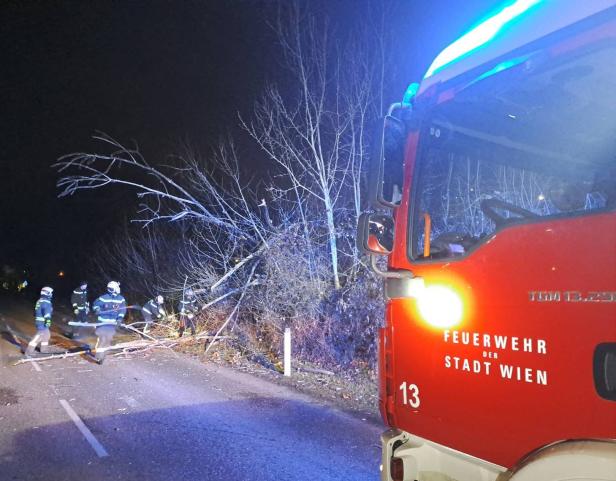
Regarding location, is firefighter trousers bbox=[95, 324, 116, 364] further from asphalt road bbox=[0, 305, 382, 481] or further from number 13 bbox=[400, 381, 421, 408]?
number 13 bbox=[400, 381, 421, 408]

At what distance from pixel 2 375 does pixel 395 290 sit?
361 inches

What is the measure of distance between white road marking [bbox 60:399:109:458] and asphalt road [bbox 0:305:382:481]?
0.5 inches

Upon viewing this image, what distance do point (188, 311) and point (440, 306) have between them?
35.9ft

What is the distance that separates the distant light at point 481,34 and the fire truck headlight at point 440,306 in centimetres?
117

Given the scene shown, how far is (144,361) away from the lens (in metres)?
10.5

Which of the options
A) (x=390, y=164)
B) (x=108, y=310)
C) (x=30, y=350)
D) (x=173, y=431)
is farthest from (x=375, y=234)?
(x=30, y=350)

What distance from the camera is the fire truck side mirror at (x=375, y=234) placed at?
2.72m

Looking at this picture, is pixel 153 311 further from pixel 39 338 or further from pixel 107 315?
pixel 107 315

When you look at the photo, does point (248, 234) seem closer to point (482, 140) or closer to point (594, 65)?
point (482, 140)

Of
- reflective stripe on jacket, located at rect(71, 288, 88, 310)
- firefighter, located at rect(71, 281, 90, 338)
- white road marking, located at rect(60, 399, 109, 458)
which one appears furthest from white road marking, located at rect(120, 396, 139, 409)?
reflective stripe on jacket, located at rect(71, 288, 88, 310)

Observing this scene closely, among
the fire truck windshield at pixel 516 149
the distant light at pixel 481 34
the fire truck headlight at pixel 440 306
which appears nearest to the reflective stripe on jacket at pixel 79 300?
the fire truck windshield at pixel 516 149

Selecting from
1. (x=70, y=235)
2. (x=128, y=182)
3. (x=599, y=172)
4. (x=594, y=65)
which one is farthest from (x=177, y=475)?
(x=70, y=235)

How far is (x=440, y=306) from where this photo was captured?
2.44 metres

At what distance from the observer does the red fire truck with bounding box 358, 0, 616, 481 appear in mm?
1861
